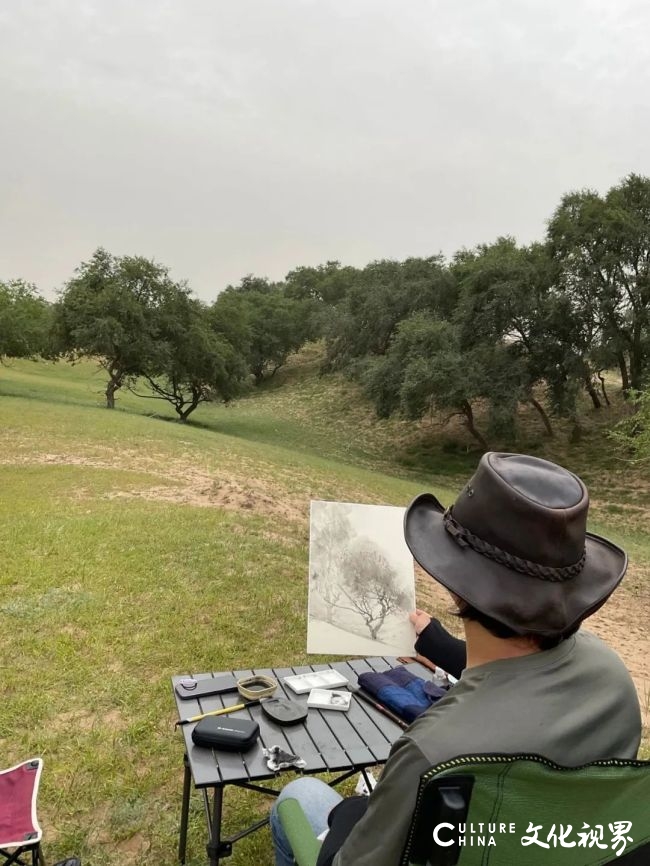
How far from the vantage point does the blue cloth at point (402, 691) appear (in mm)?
2789

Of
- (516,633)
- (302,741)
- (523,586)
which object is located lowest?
(302,741)

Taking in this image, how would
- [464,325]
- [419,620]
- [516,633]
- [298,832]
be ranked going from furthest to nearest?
[464,325]
[419,620]
[298,832]
[516,633]

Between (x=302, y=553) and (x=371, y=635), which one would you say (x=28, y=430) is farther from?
(x=371, y=635)

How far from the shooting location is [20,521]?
27.8 feet

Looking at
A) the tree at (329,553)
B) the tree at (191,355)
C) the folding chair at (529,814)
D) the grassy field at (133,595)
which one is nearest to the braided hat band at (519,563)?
the folding chair at (529,814)

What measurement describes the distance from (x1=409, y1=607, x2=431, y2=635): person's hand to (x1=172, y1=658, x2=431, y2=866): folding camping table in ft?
1.46

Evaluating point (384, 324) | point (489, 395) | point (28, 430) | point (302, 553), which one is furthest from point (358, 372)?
point (302, 553)

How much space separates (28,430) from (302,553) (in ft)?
36.8

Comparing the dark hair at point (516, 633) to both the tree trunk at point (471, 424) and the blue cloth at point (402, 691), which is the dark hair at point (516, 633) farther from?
the tree trunk at point (471, 424)

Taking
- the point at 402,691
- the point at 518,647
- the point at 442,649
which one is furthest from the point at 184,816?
the point at 518,647

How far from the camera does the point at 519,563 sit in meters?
1.45

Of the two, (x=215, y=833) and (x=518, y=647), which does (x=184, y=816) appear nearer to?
(x=215, y=833)

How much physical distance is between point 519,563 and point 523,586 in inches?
2.2

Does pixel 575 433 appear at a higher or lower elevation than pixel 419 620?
higher
